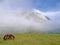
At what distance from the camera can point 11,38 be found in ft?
126

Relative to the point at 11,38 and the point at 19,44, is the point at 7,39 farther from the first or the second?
the point at 19,44

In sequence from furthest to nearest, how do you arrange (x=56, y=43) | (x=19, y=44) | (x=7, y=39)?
1. (x=7, y=39)
2. (x=56, y=43)
3. (x=19, y=44)

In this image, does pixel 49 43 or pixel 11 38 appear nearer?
pixel 49 43

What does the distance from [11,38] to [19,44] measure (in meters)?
7.11

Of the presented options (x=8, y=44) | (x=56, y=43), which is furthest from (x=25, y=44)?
(x=56, y=43)

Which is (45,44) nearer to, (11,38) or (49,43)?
(49,43)

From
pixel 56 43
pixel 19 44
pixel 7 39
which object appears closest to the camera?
pixel 19 44

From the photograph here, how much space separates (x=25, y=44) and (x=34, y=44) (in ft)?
5.44

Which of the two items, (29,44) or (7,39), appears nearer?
(29,44)

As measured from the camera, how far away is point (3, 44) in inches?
1268

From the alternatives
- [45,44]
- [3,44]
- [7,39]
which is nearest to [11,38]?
[7,39]

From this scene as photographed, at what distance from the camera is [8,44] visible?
3164cm

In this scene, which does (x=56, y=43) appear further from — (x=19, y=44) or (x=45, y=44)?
(x=19, y=44)

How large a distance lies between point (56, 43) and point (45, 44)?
2.65 metres
